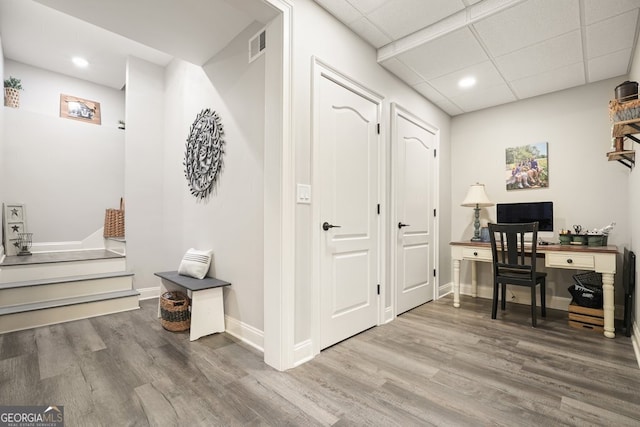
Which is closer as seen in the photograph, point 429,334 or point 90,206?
point 429,334

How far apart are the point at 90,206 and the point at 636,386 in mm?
5834

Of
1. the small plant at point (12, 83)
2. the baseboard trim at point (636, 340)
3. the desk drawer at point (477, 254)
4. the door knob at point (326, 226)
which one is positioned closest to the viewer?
the baseboard trim at point (636, 340)

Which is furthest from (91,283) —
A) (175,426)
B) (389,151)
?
(389,151)

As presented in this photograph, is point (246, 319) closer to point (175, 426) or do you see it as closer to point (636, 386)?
point (175, 426)

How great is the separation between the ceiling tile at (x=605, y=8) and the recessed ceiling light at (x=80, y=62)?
16.8 ft

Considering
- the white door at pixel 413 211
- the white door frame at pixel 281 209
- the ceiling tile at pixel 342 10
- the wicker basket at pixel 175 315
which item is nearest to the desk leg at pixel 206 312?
the wicker basket at pixel 175 315

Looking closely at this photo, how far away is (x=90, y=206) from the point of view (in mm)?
4305

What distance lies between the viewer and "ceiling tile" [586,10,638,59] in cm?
222

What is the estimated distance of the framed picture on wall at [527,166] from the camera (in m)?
3.54

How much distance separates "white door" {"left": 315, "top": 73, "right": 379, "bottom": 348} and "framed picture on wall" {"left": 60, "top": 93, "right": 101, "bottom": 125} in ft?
13.2

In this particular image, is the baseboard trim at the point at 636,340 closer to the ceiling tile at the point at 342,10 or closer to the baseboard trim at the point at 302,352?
the baseboard trim at the point at 302,352

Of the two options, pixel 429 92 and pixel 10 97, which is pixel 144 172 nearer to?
pixel 10 97

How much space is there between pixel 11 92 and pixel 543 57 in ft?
19.3

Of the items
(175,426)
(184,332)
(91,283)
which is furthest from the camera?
(91,283)
